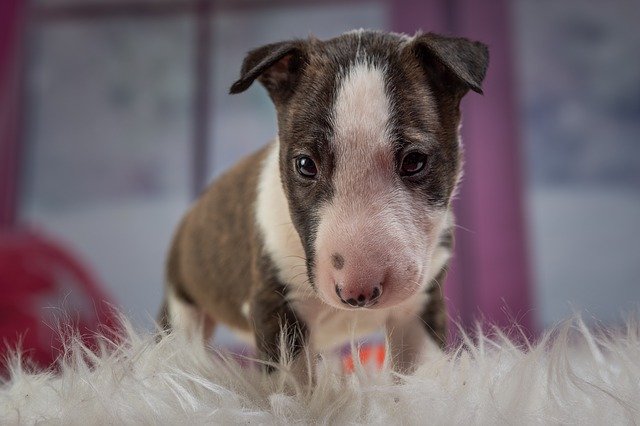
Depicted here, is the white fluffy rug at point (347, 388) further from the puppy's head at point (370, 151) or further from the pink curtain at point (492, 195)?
the pink curtain at point (492, 195)

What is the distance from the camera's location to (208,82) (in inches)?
164

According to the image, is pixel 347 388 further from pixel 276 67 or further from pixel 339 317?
pixel 276 67

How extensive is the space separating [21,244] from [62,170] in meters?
1.58

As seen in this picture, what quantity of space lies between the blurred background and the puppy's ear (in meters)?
A: 2.42

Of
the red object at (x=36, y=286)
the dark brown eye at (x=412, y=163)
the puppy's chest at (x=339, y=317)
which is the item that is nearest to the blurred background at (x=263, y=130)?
the red object at (x=36, y=286)

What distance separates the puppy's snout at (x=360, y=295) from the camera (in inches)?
38.2

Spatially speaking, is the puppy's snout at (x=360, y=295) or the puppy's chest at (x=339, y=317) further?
the puppy's chest at (x=339, y=317)

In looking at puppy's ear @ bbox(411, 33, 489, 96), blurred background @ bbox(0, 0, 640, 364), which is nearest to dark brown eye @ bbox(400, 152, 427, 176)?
puppy's ear @ bbox(411, 33, 489, 96)

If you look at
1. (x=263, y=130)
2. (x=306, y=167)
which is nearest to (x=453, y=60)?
(x=306, y=167)

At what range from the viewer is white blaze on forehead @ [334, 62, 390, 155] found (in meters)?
1.07

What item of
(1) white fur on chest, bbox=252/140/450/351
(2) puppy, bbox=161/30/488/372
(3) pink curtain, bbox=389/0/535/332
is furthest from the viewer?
(3) pink curtain, bbox=389/0/535/332

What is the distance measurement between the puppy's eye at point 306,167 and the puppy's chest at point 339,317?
0.22 metres

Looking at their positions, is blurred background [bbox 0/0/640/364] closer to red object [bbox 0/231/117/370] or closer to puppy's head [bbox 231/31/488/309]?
red object [bbox 0/231/117/370]

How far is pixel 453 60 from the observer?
1.12m
